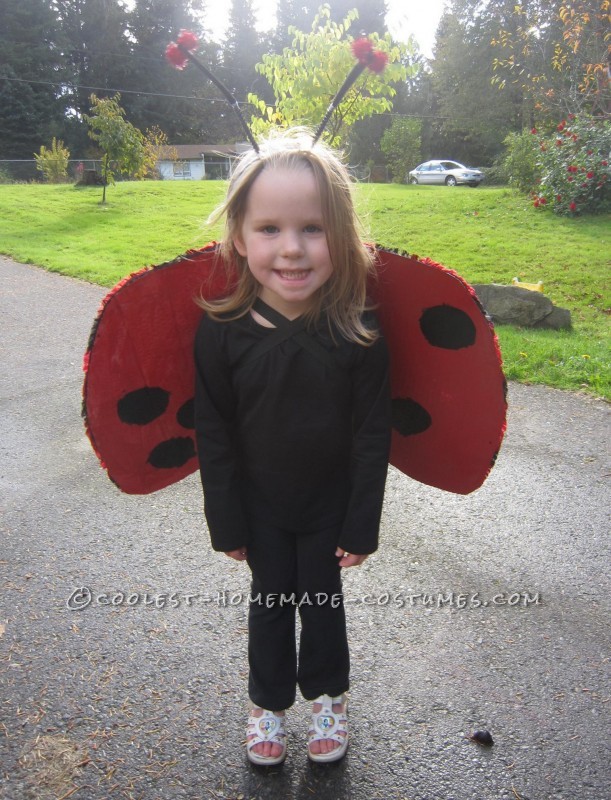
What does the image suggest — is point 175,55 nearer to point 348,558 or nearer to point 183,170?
point 348,558

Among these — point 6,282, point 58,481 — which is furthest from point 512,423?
point 6,282

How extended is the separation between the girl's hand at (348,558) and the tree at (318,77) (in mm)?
4916

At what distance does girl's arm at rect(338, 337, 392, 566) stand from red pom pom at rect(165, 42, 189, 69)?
2.94ft

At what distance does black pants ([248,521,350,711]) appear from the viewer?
6.61 feet

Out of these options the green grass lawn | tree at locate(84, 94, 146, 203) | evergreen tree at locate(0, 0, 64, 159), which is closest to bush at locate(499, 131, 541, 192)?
the green grass lawn

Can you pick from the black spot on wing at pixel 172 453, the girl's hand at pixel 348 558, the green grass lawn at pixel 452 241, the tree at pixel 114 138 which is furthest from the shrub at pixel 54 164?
the girl's hand at pixel 348 558

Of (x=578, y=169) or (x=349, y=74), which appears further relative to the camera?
(x=578, y=169)

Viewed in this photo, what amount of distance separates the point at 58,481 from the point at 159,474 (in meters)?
2.12

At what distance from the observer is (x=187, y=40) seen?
1.71 m

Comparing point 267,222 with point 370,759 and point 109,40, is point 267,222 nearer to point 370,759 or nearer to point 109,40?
point 370,759

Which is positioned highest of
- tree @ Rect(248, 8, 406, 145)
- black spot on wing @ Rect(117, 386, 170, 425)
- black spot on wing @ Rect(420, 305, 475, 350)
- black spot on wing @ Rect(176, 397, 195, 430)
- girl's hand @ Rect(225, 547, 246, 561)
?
tree @ Rect(248, 8, 406, 145)

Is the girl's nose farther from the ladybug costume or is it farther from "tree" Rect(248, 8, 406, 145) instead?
"tree" Rect(248, 8, 406, 145)

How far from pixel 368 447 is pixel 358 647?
1.10 metres

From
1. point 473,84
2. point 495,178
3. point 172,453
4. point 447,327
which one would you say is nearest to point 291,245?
point 447,327
